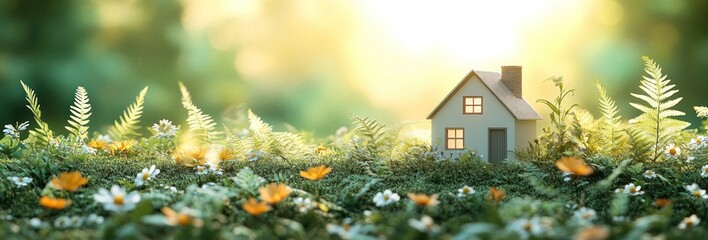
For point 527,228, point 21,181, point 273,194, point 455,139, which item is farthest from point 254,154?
point 527,228

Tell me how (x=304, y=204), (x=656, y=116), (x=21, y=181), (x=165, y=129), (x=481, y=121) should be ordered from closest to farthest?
(x=304, y=204) → (x=21, y=181) → (x=656, y=116) → (x=481, y=121) → (x=165, y=129)

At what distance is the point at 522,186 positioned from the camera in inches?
210

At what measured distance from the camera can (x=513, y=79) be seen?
6688 mm

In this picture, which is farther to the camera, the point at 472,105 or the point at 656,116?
the point at 472,105

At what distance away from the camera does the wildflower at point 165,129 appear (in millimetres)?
7133

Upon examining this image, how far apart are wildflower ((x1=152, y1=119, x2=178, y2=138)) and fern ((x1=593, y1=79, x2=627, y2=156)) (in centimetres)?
374

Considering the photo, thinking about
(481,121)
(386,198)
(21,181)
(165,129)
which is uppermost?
(165,129)

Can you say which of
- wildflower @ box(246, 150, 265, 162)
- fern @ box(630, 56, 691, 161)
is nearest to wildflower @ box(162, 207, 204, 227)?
wildflower @ box(246, 150, 265, 162)

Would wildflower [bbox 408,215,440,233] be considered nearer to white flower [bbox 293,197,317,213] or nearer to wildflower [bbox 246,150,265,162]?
white flower [bbox 293,197,317,213]

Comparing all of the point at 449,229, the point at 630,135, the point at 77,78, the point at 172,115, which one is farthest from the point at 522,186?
the point at 77,78

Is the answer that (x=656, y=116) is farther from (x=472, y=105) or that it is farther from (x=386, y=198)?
(x=386, y=198)

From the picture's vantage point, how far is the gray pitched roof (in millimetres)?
6293

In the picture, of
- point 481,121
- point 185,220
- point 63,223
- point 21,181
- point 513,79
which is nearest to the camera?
point 185,220

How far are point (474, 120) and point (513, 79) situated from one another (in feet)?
1.91
